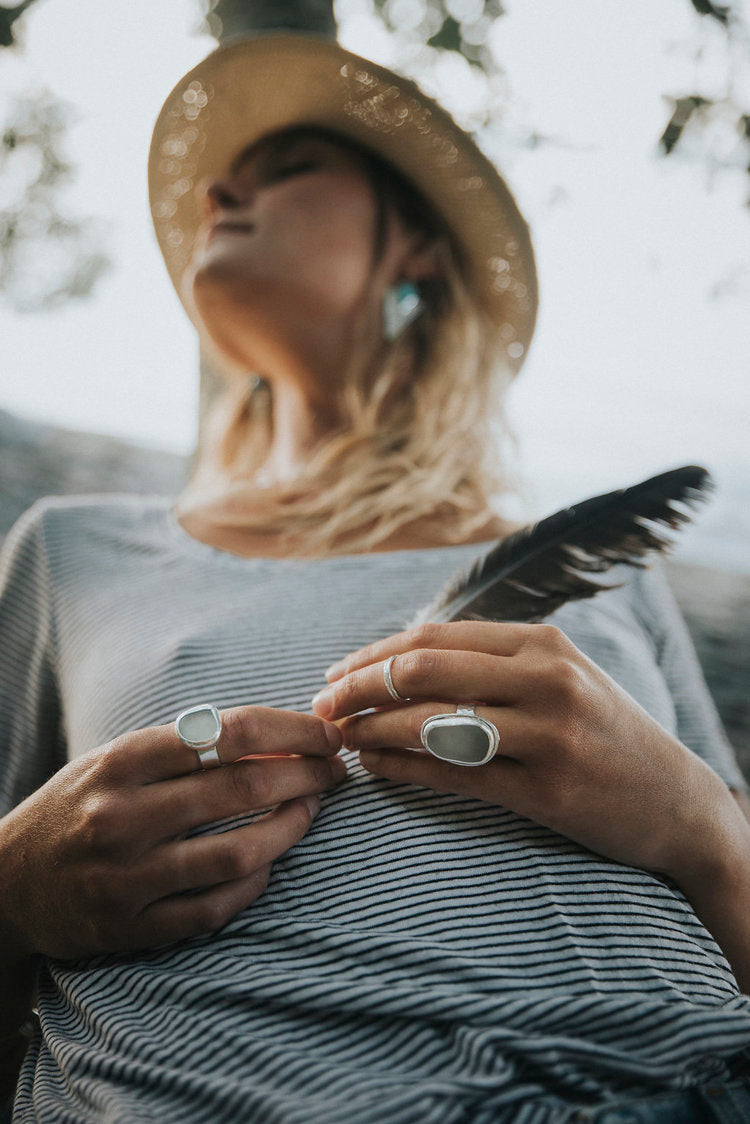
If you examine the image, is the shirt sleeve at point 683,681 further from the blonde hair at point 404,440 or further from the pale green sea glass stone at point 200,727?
the pale green sea glass stone at point 200,727

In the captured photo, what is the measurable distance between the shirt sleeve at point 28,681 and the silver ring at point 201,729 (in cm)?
84

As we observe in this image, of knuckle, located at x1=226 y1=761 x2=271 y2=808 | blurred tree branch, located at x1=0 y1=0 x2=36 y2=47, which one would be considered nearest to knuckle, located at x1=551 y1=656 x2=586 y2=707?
knuckle, located at x1=226 y1=761 x2=271 y2=808

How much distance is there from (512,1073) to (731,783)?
0.97 metres

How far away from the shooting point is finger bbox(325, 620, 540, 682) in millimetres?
1090

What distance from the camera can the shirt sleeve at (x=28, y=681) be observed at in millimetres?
1673

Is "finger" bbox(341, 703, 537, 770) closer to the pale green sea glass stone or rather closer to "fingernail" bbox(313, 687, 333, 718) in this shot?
"fingernail" bbox(313, 687, 333, 718)

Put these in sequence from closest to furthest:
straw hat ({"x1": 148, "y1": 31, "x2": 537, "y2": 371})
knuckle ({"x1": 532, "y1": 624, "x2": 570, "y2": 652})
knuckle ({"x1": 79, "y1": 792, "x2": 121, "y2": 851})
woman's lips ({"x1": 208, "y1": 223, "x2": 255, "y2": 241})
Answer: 1. knuckle ({"x1": 79, "y1": 792, "x2": 121, "y2": 851})
2. knuckle ({"x1": 532, "y1": 624, "x2": 570, "y2": 652})
3. woman's lips ({"x1": 208, "y1": 223, "x2": 255, "y2": 241})
4. straw hat ({"x1": 148, "y1": 31, "x2": 537, "y2": 371})

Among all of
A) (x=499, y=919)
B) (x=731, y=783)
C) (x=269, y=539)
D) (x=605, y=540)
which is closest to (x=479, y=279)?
(x=269, y=539)

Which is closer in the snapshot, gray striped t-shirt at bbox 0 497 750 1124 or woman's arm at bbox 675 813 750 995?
gray striped t-shirt at bbox 0 497 750 1124

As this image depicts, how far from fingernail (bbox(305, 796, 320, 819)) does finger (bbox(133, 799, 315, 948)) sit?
0.05 metres

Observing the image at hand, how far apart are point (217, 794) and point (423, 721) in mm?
332

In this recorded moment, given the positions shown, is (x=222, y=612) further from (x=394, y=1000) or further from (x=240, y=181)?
(x=240, y=181)

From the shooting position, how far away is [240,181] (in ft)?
7.29

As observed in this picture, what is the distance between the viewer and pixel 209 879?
39.8 inches
